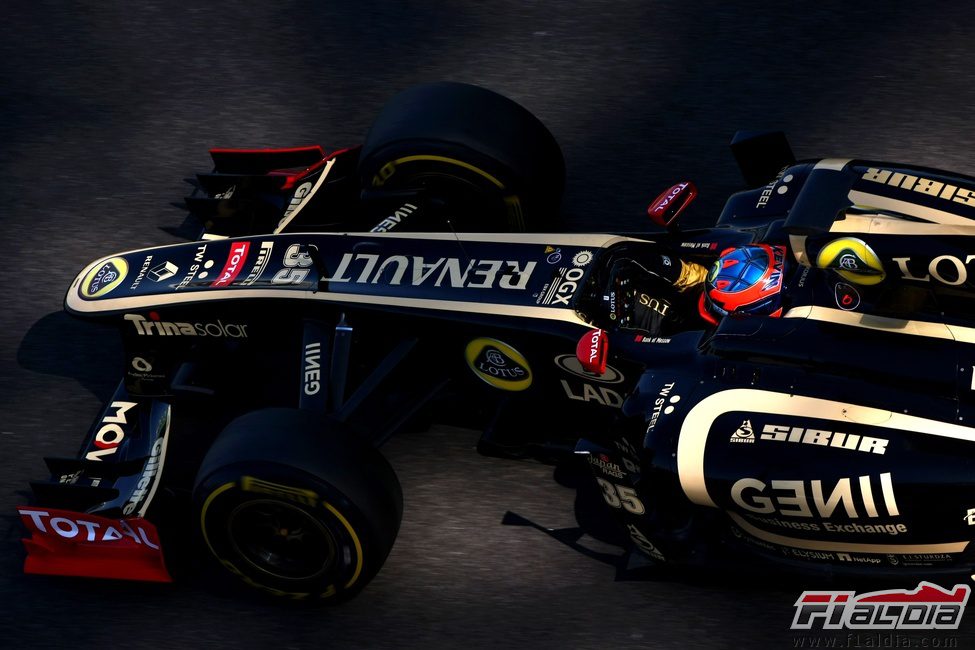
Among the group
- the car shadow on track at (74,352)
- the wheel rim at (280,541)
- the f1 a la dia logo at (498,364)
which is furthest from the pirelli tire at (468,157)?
the wheel rim at (280,541)

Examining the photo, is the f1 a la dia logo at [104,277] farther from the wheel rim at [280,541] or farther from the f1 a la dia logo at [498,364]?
the f1 a la dia logo at [498,364]

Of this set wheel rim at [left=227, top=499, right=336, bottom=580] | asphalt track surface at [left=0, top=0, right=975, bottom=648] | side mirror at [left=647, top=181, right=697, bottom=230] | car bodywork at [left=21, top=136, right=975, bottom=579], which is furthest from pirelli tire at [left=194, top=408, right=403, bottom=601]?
side mirror at [left=647, top=181, right=697, bottom=230]

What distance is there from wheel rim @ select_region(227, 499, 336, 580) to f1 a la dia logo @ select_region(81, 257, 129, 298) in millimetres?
1607

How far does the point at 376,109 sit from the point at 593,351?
3.79 metres

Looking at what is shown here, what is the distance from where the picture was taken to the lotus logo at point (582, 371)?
15.6 ft

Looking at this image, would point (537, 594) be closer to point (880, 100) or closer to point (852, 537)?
point (852, 537)

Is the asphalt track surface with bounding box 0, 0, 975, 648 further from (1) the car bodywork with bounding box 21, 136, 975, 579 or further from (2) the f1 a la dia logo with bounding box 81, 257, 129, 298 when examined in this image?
(2) the f1 a la dia logo with bounding box 81, 257, 129, 298

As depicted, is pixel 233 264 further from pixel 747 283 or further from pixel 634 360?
pixel 747 283

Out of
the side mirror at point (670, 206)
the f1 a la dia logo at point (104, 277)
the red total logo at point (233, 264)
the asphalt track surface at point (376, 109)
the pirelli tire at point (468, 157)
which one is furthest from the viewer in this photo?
the pirelli tire at point (468, 157)

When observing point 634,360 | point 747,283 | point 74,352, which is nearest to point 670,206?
point 747,283

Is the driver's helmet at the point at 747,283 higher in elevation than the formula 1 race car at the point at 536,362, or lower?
higher

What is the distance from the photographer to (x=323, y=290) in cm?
516

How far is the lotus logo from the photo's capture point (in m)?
4.75

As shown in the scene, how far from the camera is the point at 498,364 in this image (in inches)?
197
